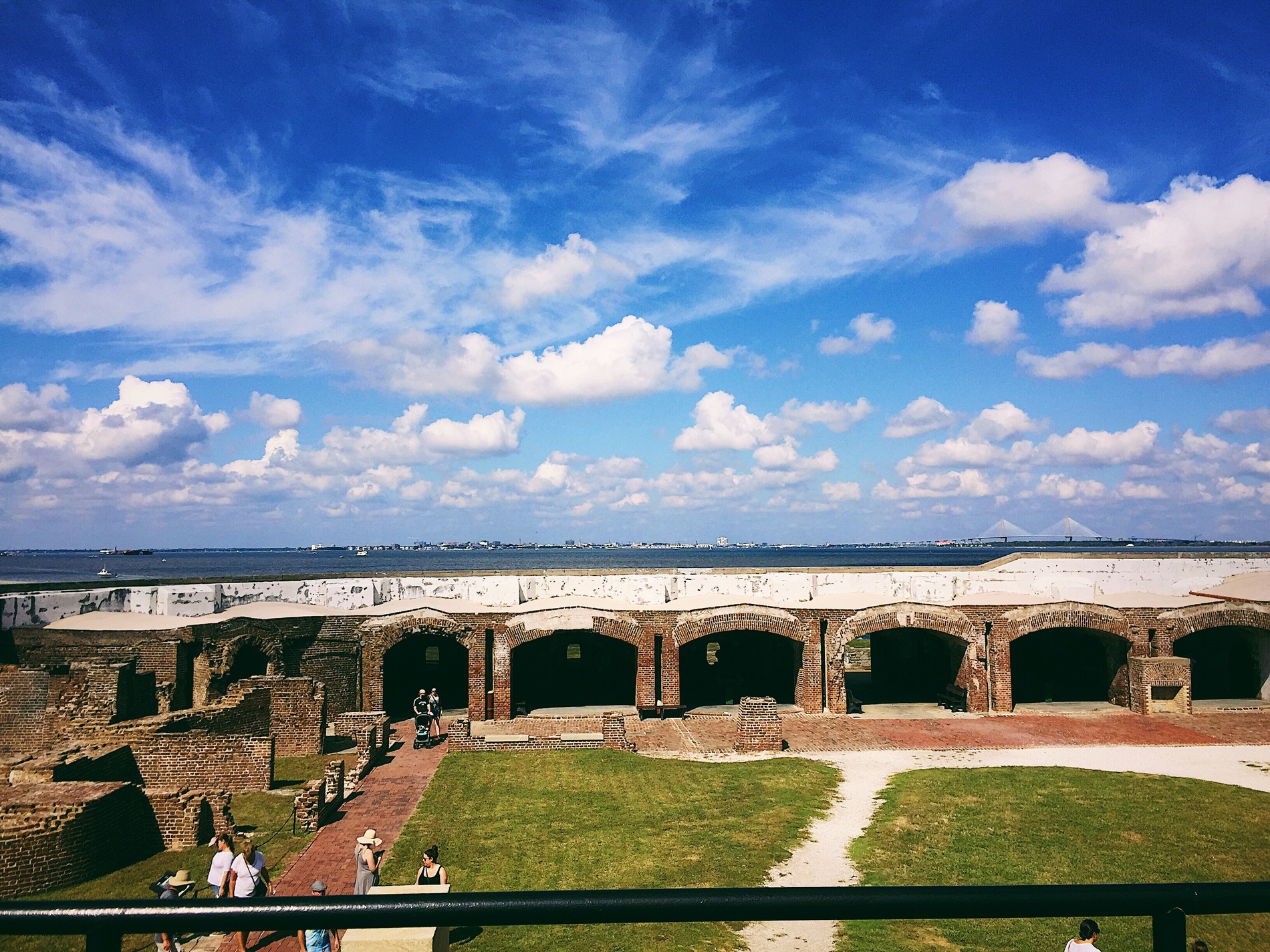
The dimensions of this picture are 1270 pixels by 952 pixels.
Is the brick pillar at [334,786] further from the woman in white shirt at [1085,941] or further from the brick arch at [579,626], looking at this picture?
the woman in white shirt at [1085,941]

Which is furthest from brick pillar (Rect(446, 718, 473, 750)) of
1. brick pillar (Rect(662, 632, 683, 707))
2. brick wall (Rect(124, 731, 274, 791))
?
brick pillar (Rect(662, 632, 683, 707))

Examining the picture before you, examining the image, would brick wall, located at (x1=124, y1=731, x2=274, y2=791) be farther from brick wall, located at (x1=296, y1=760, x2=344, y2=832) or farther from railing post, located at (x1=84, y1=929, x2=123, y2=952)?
railing post, located at (x1=84, y1=929, x2=123, y2=952)

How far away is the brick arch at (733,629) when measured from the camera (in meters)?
25.1

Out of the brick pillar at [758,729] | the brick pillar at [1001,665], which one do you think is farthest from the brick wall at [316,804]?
the brick pillar at [1001,665]

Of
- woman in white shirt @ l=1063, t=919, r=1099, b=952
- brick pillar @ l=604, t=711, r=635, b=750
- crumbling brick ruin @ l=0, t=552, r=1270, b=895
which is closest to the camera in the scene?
woman in white shirt @ l=1063, t=919, r=1099, b=952

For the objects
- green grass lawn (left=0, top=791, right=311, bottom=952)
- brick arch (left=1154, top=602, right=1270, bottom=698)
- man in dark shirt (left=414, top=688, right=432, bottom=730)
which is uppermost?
brick arch (left=1154, top=602, right=1270, bottom=698)

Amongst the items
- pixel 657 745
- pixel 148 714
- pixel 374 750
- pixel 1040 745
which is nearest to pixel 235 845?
pixel 374 750

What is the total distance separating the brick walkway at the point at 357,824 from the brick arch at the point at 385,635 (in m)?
3.10

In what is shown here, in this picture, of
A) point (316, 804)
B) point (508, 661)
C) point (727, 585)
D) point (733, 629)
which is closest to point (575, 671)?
point (508, 661)

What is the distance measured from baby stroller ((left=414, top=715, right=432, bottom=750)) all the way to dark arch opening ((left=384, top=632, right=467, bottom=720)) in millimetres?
4271

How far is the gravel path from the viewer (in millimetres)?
13180

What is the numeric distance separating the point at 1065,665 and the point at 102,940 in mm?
33231

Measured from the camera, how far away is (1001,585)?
36062mm

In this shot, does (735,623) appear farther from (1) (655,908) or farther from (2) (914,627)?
(1) (655,908)
